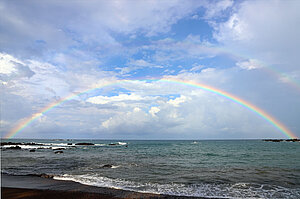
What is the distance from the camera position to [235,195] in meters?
14.2

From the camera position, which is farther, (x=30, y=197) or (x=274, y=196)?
(x=274, y=196)

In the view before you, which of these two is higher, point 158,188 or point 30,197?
point 30,197

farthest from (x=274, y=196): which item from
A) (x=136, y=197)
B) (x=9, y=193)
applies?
(x=9, y=193)

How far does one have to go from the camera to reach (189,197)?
13000 mm

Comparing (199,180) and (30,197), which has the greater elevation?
(30,197)

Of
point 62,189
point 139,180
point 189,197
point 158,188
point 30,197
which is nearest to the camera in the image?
point 30,197

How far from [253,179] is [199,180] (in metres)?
5.57

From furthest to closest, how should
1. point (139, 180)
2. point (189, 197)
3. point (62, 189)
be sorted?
1. point (139, 180)
2. point (62, 189)
3. point (189, 197)

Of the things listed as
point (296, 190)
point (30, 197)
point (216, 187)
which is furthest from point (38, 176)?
point (296, 190)

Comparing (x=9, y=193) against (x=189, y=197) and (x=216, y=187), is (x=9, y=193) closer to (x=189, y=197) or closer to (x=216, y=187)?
(x=189, y=197)

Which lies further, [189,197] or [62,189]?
[62,189]

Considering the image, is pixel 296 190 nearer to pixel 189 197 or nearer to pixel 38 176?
pixel 189 197

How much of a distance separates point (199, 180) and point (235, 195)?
5321 mm

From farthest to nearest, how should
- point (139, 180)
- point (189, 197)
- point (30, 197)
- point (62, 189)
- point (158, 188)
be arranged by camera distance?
point (139, 180) < point (158, 188) < point (62, 189) < point (189, 197) < point (30, 197)
